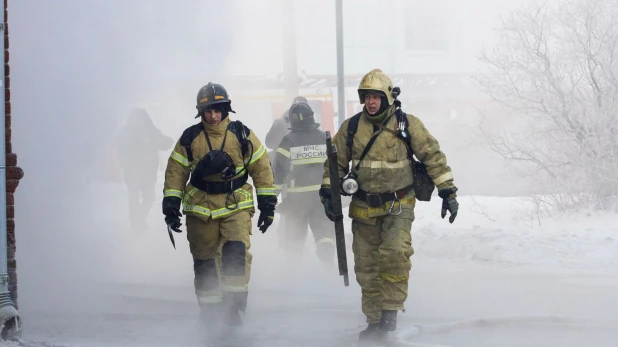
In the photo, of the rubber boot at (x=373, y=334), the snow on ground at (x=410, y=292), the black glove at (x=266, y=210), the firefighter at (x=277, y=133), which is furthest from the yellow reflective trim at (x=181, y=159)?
the firefighter at (x=277, y=133)

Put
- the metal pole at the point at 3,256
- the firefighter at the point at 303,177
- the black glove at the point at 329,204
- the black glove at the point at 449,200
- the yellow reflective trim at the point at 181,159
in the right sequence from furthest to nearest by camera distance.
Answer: the firefighter at the point at 303,177 < the yellow reflective trim at the point at 181,159 < the black glove at the point at 329,204 < the black glove at the point at 449,200 < the metal pole at the point at 3,256

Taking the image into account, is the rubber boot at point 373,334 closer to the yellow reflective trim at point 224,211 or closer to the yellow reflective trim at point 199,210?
the yellow reflective trim at point 224,211

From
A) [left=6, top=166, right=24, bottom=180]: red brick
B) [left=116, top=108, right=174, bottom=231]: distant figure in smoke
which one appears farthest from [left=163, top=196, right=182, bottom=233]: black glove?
[left=116, top=108, right=174, bottom=231]: distant figure in smoke

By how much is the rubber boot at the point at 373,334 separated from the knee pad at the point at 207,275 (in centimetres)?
103

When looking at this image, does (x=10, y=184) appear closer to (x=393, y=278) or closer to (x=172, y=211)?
(x=172, y=211)

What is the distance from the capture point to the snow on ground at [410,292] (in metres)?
6.12

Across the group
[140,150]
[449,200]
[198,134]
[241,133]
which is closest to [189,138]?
[198,134]

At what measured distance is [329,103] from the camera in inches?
1067

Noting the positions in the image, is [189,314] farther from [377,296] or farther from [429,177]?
[429,177]

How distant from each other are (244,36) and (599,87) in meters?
11.3

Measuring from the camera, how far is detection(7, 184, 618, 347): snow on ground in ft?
20.1

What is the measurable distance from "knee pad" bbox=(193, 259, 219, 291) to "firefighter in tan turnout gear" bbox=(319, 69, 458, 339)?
34.1 inches

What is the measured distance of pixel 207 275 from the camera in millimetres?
6266

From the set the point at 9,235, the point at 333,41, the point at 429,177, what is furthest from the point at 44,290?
the point at 333,41
